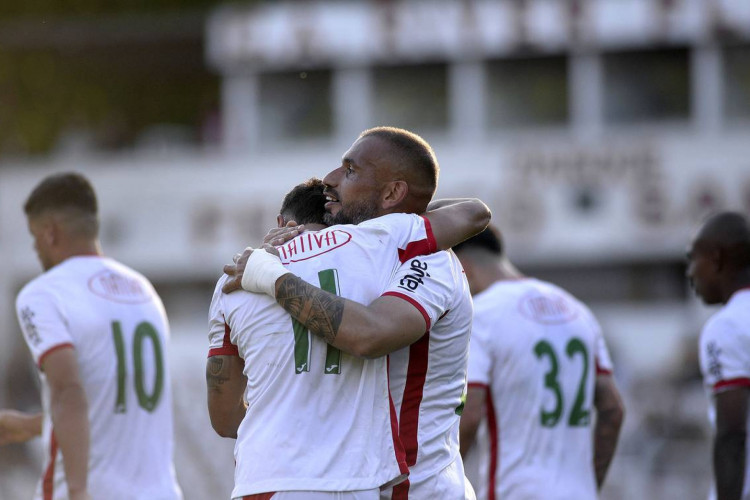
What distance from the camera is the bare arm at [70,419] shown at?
5551 mm

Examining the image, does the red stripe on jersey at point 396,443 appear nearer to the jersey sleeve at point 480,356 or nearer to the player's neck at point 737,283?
the jersey sleeve at point 480,356

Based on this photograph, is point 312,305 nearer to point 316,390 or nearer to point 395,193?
point 316,390

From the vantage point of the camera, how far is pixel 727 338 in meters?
6.02

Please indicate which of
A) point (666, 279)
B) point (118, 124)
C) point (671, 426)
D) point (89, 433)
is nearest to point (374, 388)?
point (89, 433)

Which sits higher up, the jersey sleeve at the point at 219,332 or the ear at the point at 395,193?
the ear at the point at 395,193

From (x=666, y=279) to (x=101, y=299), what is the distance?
1855 cm

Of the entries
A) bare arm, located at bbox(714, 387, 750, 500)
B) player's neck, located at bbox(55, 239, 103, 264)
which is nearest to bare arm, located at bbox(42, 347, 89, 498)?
player's neck, located at bbox(55, 239, 103, 264)

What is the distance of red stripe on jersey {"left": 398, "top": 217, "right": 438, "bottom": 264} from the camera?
4210 mm

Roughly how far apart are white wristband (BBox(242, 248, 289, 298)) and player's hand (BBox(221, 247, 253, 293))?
0.04 metres

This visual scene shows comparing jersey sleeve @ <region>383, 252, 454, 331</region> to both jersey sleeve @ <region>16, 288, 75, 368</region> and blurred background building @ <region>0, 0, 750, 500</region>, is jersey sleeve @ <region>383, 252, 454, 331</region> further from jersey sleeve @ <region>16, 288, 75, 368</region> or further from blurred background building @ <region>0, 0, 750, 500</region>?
blurred background building @ <region>0, 0, 750, 500</region>

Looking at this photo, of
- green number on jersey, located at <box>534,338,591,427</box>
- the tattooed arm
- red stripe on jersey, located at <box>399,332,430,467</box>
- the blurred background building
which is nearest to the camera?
the tattooed arm

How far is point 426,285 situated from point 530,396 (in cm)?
240

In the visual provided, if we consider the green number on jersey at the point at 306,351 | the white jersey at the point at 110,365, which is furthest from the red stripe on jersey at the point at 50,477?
the green number on jersey at the point at 306,351

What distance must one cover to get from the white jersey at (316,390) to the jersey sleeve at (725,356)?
247 centimetres
